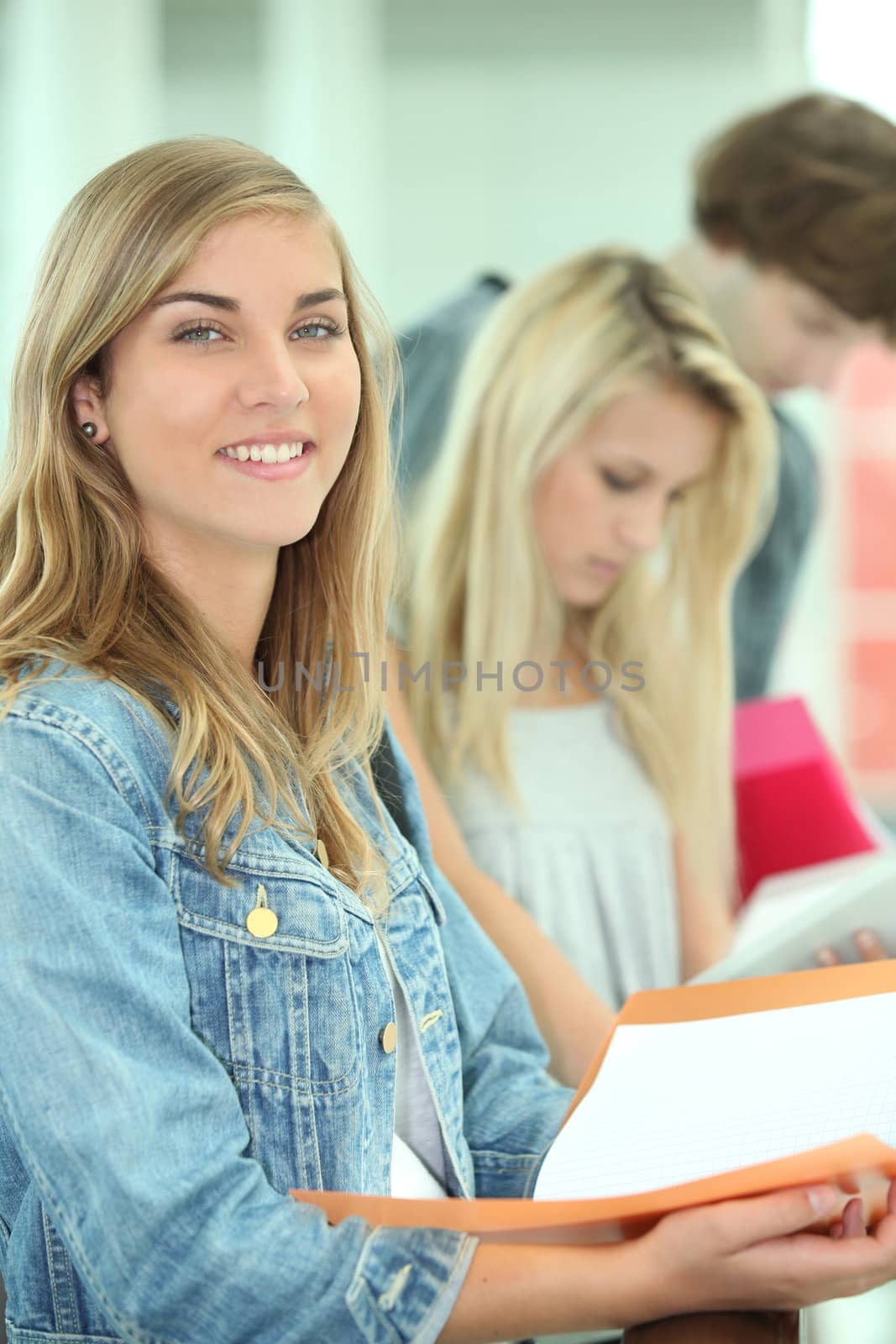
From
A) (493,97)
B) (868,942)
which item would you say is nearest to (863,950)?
(868,942)

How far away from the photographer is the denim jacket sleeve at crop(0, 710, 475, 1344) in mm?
669

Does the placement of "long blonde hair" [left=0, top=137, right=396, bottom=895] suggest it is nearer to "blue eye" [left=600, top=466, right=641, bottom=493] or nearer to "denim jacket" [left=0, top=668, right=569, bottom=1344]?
"denim jacket" [left=0, top=668, right=569, bottom=1344]

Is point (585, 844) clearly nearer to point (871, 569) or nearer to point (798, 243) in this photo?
point (798, 243)

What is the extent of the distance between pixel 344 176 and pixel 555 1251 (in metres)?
2.40

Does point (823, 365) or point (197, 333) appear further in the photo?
point (823, 365)

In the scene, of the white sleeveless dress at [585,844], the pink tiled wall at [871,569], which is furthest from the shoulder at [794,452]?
the pink tiled wall at [871,569]

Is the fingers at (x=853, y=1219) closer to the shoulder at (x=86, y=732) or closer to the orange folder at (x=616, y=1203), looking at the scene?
the orange folder at (x=616, y=1203)

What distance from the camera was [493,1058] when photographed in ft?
3.27

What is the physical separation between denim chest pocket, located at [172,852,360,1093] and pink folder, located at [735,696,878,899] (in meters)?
0.92

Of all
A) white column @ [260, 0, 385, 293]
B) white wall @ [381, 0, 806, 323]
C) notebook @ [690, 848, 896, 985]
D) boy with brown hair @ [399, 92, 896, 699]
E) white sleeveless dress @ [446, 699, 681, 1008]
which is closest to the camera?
notebook @ [690, 848, 896, 985]

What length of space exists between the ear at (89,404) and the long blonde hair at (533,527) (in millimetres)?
610

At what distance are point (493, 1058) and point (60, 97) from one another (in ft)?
4.51

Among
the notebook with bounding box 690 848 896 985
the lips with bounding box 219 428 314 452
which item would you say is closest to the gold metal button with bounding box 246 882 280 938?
the lips with bounding box 219 428 314 452

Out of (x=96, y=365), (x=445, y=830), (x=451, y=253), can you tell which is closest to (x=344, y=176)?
(x=451, y=253)
